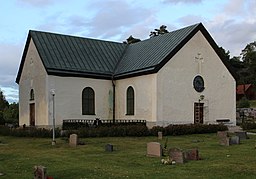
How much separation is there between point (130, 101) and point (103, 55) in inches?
222

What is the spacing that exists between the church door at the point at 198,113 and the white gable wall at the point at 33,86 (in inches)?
470

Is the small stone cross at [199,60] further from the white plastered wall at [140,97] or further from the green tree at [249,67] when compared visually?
the green tree at [249,67]

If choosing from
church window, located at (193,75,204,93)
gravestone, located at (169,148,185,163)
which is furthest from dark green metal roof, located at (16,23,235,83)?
gravestone, located at (169,148,185,163)

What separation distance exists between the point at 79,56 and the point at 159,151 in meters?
20.8

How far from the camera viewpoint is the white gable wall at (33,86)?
33094 mm

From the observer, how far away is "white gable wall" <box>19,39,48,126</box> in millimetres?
33094

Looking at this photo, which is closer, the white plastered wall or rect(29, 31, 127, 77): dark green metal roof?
the white plastered wall

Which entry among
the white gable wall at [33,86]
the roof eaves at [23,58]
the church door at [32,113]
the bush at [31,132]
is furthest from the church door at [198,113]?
the roof eaves at [23,58]

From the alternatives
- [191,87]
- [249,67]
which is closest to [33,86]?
[191,87]

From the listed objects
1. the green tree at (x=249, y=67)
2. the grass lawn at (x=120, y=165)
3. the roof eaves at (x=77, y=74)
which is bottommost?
the grass lawn at (x=120, y=165)

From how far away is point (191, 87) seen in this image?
109ft

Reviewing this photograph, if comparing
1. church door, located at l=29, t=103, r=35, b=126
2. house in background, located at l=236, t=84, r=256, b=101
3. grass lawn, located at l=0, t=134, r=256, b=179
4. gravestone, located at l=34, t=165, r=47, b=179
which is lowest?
grass lawn, located at l=0, t=134, r=256, b=179

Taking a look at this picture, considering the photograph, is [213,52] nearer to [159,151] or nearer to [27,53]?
[27,53]

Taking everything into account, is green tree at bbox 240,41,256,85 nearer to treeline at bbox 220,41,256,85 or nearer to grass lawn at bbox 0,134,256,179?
treeline at bbox 220,41,256,85
